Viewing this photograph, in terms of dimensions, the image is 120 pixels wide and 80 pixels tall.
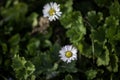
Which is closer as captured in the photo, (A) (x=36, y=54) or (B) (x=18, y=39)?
(A) (x=36, y=54)

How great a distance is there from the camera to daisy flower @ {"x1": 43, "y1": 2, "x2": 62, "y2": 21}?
2.57 meters

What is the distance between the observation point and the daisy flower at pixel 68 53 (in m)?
2.46

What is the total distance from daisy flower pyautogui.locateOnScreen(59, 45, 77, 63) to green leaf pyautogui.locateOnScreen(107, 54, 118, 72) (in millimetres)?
243

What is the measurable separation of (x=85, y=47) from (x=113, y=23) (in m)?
0.26

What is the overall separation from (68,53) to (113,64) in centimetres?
31

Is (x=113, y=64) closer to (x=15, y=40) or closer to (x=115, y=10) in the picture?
(x=115, y=10)

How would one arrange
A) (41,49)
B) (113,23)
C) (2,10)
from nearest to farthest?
(113,23) < (41,49) < (2,10)

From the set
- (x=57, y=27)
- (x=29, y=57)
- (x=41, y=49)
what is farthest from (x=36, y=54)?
(x=57, y=27)

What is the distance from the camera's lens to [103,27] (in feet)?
8.05

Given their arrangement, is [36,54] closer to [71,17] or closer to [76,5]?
[71,17]

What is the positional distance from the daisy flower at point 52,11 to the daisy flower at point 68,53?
0.23 meters

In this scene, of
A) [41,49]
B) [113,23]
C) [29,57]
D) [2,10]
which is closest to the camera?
[113,23]

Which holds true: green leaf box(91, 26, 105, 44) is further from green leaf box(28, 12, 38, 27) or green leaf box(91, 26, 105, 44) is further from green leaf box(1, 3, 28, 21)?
green leaf box(1, 3, 28, 21)

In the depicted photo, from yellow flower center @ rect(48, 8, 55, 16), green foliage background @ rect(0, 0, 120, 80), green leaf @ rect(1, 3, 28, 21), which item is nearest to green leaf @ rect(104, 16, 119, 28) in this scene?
green foliage background @ rect(0, 0, 120, 80)
